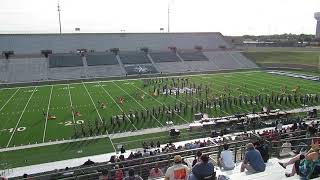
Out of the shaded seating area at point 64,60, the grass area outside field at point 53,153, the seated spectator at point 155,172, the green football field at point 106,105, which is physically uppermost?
the shaded seating area at point 64,60

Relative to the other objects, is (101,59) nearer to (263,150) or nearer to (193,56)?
(193,56)

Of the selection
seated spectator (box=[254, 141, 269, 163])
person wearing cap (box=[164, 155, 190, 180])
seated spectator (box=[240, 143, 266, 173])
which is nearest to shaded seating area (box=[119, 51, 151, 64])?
seated spectator (box=[254, 141, 269, 163])

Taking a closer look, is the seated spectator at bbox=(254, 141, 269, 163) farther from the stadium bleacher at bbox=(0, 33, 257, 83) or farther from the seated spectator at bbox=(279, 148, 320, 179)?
the stadium bleacher at bbox=(0, 33, 257, 83)

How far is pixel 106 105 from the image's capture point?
30.0 metres

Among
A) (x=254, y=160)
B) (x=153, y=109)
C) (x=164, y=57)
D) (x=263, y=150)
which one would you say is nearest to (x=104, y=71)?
(x=164, y=57)

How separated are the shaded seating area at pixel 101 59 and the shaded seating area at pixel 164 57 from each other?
6.84m

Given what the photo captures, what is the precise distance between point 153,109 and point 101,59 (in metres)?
29.9

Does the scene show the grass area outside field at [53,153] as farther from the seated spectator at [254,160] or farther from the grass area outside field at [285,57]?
the grass area outside field at [285,57]

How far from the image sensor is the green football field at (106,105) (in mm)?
22188

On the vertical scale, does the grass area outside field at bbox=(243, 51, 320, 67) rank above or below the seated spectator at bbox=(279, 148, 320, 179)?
above

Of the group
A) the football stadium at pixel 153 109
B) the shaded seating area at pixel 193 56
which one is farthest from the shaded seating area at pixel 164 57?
the shaded seating area at pixel 193 56

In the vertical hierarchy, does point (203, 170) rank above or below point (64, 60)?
below

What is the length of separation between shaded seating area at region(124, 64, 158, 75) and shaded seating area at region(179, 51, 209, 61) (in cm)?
788

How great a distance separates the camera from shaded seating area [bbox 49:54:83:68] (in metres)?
51.1
